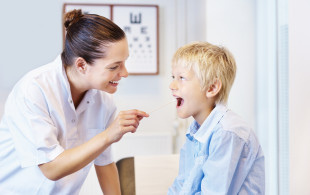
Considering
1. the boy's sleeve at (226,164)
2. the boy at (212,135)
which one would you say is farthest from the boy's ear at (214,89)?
the boy's sleeve at (226,164)

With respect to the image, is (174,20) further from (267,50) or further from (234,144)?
(234,144)

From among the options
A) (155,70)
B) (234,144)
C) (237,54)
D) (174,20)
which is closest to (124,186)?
(234,144)

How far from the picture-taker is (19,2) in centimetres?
304

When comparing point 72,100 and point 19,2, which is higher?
point 19,2

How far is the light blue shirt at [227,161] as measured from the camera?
3.52 ft

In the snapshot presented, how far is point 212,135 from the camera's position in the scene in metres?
1.15

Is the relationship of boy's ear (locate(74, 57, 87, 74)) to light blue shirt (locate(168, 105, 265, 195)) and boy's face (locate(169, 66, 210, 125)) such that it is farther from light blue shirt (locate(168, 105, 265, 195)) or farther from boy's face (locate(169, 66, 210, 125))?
light blue shirt (locate(168, 105, 265, 195))

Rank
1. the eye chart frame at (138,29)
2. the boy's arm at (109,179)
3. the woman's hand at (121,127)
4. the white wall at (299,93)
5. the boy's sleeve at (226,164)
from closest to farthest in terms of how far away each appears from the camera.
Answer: the boy's sleeve at (226,164), the woman's hand at (121,127), the boy's arm at (109,179), the white wall at (299,93), the eye chart frame at (138,29)

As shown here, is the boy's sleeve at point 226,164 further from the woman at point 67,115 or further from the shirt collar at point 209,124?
the woman at point 67,115

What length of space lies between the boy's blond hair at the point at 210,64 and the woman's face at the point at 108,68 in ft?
0.74

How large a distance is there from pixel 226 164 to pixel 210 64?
390mm

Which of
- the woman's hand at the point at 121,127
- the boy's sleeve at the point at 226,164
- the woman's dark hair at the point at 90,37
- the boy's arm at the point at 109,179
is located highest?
the woman's dark hair at the point at 90,37

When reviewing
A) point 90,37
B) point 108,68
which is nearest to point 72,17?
point 90,37

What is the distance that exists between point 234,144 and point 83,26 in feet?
2.35
